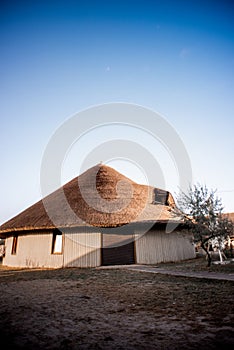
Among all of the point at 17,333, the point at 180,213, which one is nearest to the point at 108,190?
the point at 180,213

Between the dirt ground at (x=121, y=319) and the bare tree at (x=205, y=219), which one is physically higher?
the bare tree at (x=205, y=219)

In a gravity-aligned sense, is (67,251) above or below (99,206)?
below

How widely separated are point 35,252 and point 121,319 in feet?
45.7

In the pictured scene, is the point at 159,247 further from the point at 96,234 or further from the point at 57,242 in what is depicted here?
the point at 57,242

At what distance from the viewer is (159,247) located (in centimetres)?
1633

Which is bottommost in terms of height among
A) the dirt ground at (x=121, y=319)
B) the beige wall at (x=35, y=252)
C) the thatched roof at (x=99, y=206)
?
the dirt ground at (x=121, y=319)

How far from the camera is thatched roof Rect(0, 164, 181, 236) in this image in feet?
49.9

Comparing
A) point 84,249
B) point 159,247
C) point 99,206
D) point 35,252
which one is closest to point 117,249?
point 84,249

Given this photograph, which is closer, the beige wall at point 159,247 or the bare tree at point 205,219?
the bare tree at point 205,219

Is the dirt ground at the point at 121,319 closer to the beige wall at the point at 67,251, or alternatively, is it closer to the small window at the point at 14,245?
the beige wall at the point at 67,251

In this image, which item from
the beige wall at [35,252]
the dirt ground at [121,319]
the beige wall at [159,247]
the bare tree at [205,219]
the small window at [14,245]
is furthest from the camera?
the small window at [14,245]

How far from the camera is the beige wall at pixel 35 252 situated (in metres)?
15.4

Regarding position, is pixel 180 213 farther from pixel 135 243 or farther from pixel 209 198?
pixel 135 243

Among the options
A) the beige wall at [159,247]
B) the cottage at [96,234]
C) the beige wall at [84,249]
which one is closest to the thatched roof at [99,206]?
the cottage at [96,234]
